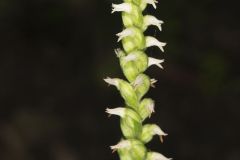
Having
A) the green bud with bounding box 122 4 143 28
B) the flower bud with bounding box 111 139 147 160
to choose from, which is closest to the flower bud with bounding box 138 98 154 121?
the flower bud with bounding box 111 139 147 160

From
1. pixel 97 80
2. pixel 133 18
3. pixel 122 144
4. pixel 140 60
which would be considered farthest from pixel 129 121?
pixel 97 80

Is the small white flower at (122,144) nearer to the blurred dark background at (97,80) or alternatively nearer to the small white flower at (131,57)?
the small white flower at (131,57)

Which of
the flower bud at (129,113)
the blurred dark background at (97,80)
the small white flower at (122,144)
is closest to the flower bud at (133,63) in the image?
the flower bud at (129,113)

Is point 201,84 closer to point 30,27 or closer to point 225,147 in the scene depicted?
point 225,147

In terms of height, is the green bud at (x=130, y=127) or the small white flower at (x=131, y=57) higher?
the small white flower at (x=131, y=57)

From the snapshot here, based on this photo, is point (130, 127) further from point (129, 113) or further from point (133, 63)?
point (133, 63)
